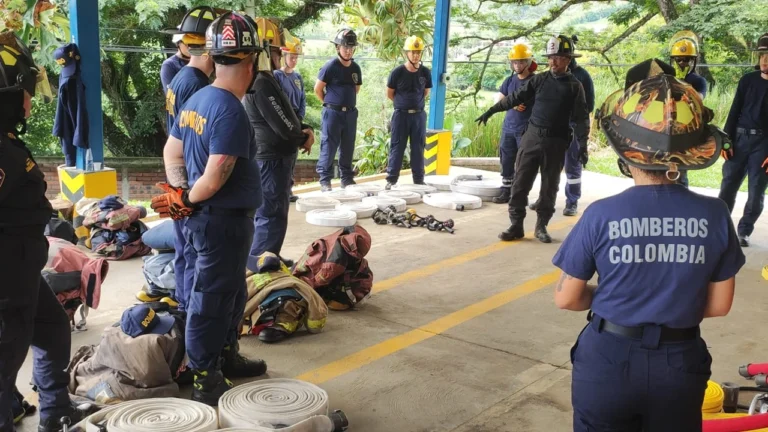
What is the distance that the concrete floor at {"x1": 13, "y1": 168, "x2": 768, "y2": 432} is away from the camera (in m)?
4.63

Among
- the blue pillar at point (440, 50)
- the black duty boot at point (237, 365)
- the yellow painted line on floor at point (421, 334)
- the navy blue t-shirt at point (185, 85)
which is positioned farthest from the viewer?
the blue pillar at point (440, 50)

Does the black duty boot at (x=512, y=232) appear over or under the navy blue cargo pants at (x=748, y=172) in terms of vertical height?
under

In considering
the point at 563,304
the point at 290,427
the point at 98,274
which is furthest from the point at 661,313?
the point at 98,274

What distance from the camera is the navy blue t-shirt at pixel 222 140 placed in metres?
4.15

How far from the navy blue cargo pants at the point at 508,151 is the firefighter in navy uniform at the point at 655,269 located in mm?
7529

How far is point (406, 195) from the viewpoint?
10.4m

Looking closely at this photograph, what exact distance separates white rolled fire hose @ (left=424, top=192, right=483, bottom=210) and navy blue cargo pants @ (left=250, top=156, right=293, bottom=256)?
12.5ft

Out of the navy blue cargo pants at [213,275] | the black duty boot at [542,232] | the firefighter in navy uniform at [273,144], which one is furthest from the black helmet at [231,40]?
the black duty boot at [542,232]

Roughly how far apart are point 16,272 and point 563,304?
246 cm

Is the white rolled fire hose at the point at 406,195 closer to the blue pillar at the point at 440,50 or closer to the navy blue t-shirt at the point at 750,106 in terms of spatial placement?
the blue pillar at the point at 440,50

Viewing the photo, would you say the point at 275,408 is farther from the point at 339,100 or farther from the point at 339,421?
the point at 339,100

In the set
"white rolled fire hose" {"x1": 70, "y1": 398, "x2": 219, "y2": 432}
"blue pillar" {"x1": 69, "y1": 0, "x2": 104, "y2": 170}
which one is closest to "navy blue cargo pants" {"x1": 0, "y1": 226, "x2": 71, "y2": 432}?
"white rolled fire hose" {"x1": 70, "y1": 398, "x2": 219, "y2": 432}

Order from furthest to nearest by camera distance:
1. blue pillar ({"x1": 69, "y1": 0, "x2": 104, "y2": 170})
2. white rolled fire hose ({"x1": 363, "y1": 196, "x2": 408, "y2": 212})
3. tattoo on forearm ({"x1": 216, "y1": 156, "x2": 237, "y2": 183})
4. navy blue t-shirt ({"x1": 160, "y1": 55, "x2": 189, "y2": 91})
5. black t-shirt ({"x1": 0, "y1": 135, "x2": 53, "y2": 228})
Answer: white rolled fire hose ({"x1": 363, "y1": 196, "x2": 408, "y2": 212})
blue pillar ({"x1": 69, "y1": 0, "x2": 104, "y2": 170})
navy blue t-shirt ({"x1": 160, "y1": 55, "x2": 189, "y2": 91})
tattoo on forearm ({"x1": 216, "y1": 156, "x2": 237, "y2": 183})
black t-shirt ({"x1": 0, "y1": 135, "x2": 53, "y2": 228})

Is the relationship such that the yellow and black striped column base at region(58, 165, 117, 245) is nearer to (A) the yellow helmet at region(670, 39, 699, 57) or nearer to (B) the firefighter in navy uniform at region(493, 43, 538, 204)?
(B) the firefighter in navy uniform at region(493, 43, 538, 204)
